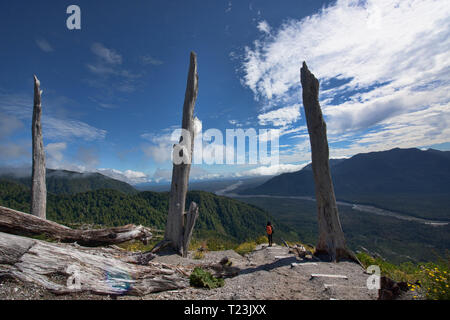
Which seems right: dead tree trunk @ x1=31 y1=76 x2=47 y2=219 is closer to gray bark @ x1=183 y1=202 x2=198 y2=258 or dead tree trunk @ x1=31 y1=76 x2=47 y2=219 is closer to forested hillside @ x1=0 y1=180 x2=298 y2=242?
gray bark @ x1=183 y1=202 x2=198 y2=258

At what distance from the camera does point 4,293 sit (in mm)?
3637

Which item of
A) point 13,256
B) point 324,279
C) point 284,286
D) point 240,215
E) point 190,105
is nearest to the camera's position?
point 13,256

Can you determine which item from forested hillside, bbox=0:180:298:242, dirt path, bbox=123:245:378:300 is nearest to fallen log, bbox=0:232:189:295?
dirt path, bbox=123:245:378:300

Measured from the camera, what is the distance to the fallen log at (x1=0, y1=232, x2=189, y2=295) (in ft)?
13.3

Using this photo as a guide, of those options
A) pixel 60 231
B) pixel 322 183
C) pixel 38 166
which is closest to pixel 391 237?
pixel 322 183

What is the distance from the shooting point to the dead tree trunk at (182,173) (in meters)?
10.3

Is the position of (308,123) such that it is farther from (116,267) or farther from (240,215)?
(240,215)

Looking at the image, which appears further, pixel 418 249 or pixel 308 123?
pixel 418 249

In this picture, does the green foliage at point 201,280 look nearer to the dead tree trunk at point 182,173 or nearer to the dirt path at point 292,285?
the dirt path at point 292,285

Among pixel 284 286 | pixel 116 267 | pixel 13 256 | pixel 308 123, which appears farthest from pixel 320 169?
pixel 13 256

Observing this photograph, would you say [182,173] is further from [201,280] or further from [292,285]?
[292,285]

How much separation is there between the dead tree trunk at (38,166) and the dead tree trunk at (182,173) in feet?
19.8

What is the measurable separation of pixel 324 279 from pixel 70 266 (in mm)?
7559

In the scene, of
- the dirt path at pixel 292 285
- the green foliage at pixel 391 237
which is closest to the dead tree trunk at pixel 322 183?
the dirt path at pixel 292 285
